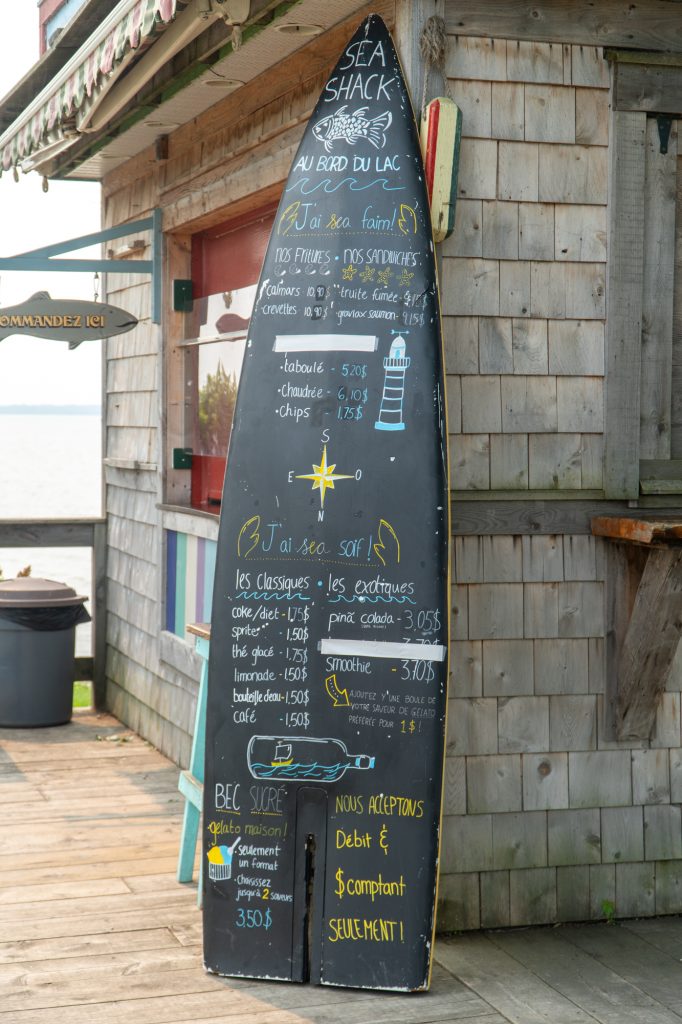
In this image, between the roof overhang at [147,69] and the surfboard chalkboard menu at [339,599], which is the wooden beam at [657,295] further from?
the roof overhang at [147,69]

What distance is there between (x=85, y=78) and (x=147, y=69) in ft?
0.76

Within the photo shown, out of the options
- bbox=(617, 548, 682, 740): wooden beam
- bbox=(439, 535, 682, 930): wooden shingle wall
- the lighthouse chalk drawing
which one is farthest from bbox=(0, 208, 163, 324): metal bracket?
bbox=(617, 548, 682, 740): wooden beam

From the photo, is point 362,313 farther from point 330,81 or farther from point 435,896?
point 435,896

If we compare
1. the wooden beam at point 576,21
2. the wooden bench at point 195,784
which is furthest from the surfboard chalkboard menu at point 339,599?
the wooden bench at point 195,784

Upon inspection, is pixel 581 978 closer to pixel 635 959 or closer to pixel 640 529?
pixel 635 959

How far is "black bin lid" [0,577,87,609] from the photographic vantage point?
6707 mm

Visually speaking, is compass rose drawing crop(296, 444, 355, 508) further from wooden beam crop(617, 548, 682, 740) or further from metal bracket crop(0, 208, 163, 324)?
metal bracket crop(0, 208, 163, 324)

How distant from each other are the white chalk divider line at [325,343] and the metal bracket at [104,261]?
8.06ft

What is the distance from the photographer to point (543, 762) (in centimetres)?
411

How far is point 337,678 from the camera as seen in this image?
3727mm

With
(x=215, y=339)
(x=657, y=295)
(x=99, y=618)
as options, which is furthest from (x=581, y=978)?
(x=99, y=618)

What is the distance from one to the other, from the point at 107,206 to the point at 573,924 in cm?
490

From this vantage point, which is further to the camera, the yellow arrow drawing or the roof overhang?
the roof overhang

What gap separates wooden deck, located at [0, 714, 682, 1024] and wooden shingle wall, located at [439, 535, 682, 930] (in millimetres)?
129
